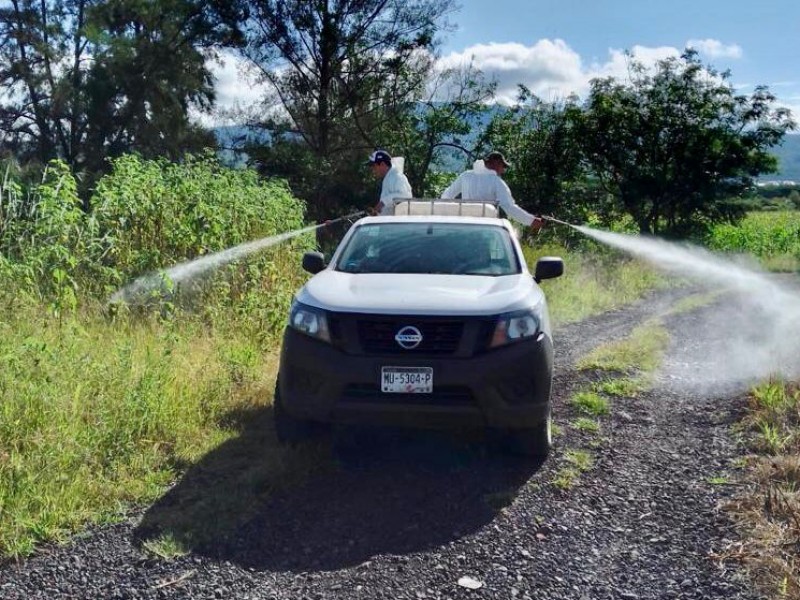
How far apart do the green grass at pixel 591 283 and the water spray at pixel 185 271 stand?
4410 mm

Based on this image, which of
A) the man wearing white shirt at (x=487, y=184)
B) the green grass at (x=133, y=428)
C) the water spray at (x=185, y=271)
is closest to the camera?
the green grass at (x=133, y=428)

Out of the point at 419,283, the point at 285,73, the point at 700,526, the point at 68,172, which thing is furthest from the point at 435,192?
the point at 700,526

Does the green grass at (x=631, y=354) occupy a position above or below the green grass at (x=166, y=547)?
above

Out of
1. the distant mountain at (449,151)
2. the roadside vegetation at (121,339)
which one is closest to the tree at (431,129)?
the distant mountain at (449,151)

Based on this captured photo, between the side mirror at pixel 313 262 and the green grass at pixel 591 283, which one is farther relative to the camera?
the green grass at pixel 591 283

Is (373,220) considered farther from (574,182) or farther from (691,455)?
(574,182)

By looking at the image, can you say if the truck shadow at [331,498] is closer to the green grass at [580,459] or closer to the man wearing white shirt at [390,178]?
the green grass at [580,459]

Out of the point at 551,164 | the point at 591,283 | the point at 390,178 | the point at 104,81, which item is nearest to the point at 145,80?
the point at 104,81

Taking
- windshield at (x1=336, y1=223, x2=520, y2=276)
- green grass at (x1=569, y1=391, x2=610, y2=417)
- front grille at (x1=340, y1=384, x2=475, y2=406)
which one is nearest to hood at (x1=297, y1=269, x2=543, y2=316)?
windshield at (x1=336, y1=223, x2=520, y2=276)

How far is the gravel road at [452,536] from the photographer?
3.59 m

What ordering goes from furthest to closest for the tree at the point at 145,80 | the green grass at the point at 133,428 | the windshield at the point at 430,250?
1. the tree at the point at 145,80
2. the windshield at the point at 430,250
3. the green grass at the point at 133,428

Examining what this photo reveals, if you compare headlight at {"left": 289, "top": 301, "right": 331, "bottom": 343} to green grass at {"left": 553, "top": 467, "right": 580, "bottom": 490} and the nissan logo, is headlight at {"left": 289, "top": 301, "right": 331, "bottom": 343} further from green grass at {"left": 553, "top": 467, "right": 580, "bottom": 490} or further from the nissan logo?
green grass at {"left": 553, "top": 467, "right": 580, "bottom": 490}

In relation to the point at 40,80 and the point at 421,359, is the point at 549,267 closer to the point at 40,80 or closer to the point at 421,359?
the point at 421,359

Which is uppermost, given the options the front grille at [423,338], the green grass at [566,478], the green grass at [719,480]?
the front grille at [423,338]
